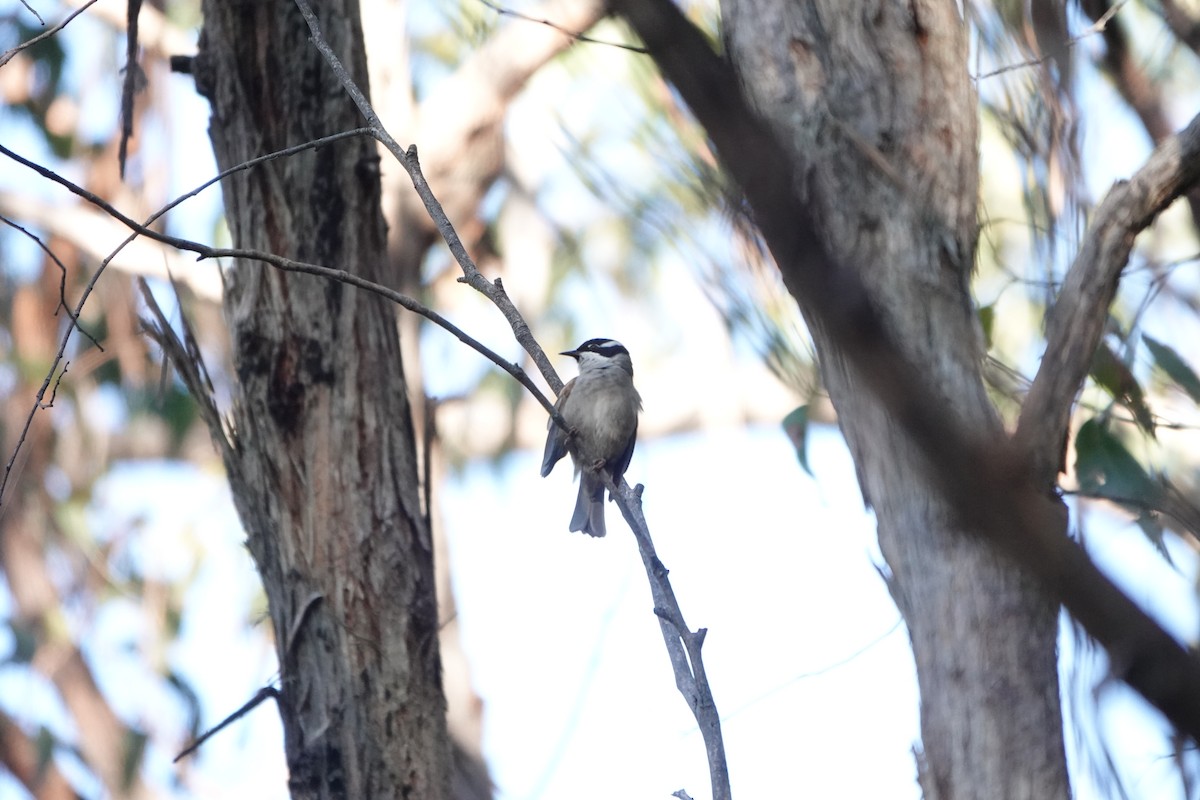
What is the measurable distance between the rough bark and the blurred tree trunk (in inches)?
49.0

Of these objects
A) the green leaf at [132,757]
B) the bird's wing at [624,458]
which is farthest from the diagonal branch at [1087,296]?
the green leaf at [132,757]

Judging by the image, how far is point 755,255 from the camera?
1750 mm

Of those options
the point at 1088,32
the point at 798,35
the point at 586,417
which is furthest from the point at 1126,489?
the point at 586,417

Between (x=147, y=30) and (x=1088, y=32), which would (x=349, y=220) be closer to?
(x=1088, y=32)

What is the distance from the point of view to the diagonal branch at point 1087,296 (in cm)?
191

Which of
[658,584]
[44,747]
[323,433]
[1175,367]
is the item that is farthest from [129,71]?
[44,747]

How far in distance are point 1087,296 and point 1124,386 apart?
0.78m

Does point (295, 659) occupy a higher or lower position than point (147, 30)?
lower

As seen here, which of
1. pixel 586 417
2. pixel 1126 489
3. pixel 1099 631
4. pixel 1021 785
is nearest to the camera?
pixel 1099 631

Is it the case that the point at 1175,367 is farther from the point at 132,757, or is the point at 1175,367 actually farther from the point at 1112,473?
the point at 132,757

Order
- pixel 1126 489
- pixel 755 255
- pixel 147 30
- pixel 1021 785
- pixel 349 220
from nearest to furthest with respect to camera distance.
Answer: pixel 755 255
pixel 1021 785
pixel 1126 489
pixel 349 220
pixel 147 30

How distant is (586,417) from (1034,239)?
258 cm

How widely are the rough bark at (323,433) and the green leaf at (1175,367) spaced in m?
1.76

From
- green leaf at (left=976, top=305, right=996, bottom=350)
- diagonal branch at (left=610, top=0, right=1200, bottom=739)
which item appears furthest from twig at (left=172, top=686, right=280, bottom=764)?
diagonal branch at (left=610, top=0, right=1200, bottom=739)
